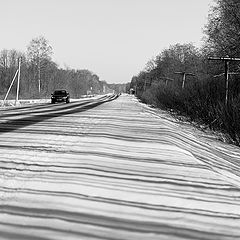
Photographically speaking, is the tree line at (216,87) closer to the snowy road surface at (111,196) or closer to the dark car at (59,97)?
the snowy road surface at (111,196)

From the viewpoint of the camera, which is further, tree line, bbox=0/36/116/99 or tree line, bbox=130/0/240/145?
tree line, bbox=0/36/116/99

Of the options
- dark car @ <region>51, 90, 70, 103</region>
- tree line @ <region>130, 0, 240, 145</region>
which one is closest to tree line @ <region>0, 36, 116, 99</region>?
dark car @ <region>51, 90, 70, 103</region>

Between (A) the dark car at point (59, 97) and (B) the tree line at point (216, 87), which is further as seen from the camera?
(A) the dark car at point (59, 97)

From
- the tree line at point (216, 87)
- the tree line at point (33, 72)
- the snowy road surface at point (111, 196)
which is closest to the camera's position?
the snowy road surface at point (111, 196)

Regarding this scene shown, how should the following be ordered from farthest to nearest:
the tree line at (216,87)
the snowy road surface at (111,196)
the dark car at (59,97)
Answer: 1. the dark car at (59,97)
2. the tree line at (216,87)
3. the snowy road surface at (111,196)

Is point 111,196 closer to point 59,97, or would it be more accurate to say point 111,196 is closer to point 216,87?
point 216,87

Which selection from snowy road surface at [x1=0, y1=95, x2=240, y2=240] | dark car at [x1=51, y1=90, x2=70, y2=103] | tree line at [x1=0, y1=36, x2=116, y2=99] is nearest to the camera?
snowy road surface at [x1=0, y1=95, x2=240, y2=240]

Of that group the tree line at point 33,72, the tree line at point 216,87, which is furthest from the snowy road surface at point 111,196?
the tree line at point 33,72

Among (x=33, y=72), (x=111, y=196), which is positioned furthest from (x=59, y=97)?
(x=111, y=196)

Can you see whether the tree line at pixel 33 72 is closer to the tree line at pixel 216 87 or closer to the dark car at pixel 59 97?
the dark car at pixel 59 97

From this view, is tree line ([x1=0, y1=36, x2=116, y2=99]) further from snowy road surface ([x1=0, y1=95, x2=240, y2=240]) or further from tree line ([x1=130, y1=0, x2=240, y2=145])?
snowy road surface ([x1=0, y1=95, x2=240, y2=240])

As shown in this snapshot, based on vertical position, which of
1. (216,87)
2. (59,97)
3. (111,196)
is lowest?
(59,97)

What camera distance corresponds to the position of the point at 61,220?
338 cm

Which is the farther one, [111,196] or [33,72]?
[33,72]
